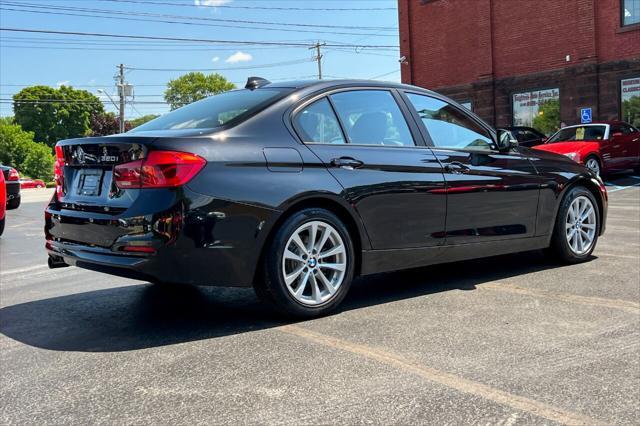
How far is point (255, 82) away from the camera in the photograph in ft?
15.7

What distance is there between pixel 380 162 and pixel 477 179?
1009 millimetres

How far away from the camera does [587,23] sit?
21.6 meters

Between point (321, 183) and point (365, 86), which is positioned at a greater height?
point (365, 86)

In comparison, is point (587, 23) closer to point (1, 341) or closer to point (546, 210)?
point (546, 210)

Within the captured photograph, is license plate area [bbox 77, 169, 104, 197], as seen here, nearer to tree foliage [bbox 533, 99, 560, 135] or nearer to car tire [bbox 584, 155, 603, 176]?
car tire [bbox 584, 155, 603, 176]

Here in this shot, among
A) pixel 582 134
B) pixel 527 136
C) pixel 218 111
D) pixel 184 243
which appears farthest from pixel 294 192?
pixel 527 136

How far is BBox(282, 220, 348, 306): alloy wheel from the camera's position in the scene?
3916 millimetres

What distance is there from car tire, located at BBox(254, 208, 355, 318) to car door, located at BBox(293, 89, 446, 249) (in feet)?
0.82

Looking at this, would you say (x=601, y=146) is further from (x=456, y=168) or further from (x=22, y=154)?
(x=22, y=154)

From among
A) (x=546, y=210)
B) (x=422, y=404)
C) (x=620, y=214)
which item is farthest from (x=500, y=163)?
(x=620, y=214)

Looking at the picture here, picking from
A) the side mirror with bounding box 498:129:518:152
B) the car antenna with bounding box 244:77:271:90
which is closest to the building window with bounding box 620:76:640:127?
the side mirror with bounding box 498:129:518:152

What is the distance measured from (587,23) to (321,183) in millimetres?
20976

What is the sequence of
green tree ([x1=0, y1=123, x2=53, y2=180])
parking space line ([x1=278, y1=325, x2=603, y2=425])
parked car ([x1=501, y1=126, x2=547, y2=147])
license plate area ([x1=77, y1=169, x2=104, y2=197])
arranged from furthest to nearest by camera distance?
green tree ([x1=0, y1=123, x2=53, y2=180]) < parked car ([x1=501, y1=126, x2=547, y2=147]) < license plate area ([x1=77, y1=169, x2=104, y2=197]) < parking space line ([x1=278, y1=325, x2=603, y2=425])

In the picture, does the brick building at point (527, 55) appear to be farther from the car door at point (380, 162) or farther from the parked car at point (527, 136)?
the car door at point (380, 162)
